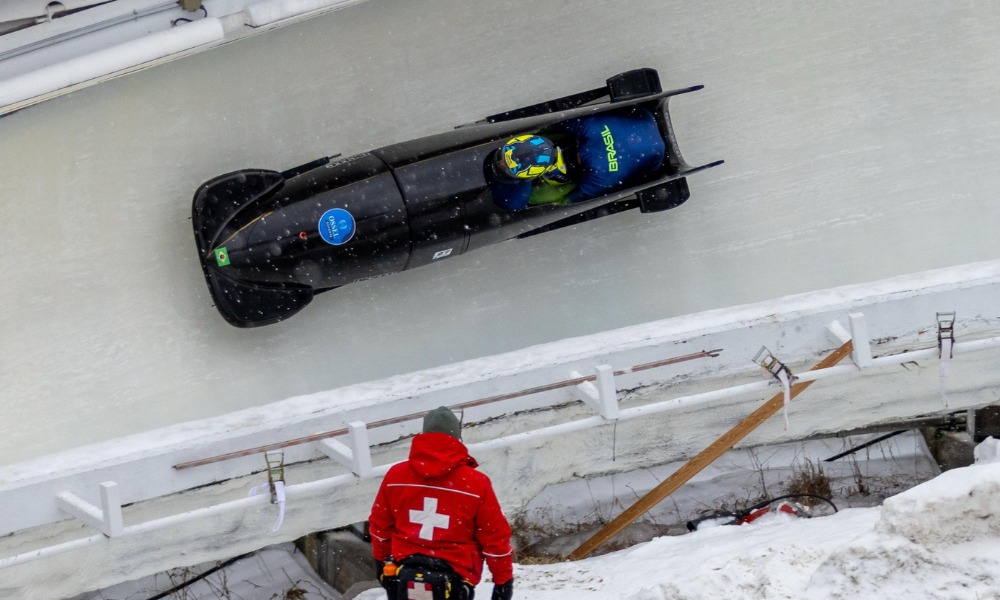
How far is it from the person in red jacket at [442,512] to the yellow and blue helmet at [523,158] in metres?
1.66

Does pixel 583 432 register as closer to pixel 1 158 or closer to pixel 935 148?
pixel 935 148

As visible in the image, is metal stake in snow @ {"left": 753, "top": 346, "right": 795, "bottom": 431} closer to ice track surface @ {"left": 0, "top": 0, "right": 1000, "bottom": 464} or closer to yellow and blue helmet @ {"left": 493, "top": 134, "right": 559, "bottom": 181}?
yellow and blue helmet @ {"left": 493, "top": 134, "right": 559, "bottom": 181}

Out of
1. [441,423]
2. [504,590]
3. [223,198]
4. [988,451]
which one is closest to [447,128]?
[223,198]

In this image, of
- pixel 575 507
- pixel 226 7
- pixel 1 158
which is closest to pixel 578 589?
pixel 575 507

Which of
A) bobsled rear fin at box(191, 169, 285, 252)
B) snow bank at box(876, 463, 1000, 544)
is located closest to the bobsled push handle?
bobsled rear fin at box(191, 169, 285, 252)

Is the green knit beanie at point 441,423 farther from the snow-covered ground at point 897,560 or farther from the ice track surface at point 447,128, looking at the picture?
the ice track surface at point 447,128

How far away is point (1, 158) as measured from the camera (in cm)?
459

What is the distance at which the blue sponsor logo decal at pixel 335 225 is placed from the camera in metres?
4.21

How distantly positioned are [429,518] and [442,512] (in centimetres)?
5

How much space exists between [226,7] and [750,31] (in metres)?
2.96

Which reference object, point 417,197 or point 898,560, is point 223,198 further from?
point 898,560

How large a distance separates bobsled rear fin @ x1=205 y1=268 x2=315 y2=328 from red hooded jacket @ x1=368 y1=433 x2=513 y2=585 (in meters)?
1.68

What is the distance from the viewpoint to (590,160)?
15.0ft

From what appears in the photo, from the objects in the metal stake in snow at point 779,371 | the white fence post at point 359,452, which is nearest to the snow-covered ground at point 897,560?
the metal stake in snow at point 779,371
